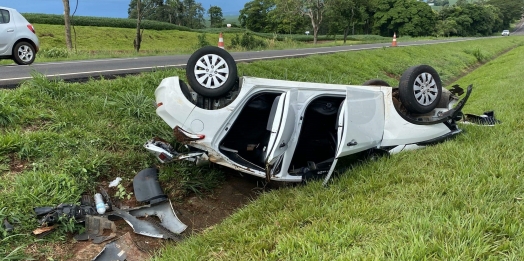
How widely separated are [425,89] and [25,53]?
32.5 feet

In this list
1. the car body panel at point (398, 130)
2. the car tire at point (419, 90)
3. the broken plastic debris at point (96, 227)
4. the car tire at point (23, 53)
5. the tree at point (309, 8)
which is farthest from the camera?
the tree at point (309, 8)

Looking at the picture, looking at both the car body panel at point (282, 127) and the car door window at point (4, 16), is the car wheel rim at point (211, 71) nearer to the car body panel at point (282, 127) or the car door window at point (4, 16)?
the car body panel at point (282, 127)

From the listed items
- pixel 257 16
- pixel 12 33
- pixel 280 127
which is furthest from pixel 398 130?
pixel 257 16

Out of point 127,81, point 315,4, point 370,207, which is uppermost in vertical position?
point 315,4

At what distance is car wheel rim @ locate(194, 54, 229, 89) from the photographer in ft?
13.4

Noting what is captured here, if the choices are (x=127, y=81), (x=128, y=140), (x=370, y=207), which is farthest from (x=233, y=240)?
(x=127, y=81)

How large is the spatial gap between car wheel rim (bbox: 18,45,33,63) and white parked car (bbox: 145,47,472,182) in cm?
786

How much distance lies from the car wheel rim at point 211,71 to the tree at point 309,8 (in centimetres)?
3306

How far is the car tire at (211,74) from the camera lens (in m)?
4.05

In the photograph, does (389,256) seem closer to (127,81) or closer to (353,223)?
(353,223)

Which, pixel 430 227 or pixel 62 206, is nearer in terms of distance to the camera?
pixel 430 227

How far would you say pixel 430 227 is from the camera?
7.88 ft

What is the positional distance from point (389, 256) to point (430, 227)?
17.2 inches

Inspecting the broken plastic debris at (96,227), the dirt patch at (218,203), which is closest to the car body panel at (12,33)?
the dirt patch at (218,203)
